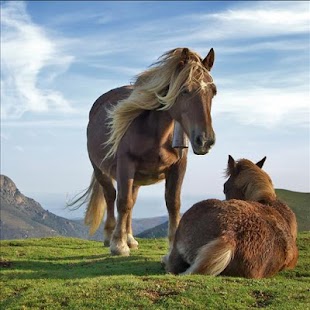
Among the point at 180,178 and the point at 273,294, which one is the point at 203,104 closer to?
the point at 180,178

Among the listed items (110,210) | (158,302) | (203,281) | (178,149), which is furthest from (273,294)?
(110,210)

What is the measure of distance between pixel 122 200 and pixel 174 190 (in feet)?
4.00

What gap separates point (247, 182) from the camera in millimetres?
11609

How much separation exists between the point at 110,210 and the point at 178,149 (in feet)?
15.9

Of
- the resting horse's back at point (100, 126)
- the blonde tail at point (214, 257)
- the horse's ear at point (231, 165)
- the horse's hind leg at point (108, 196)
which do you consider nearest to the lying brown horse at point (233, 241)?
the blonde tail at point (214, 257)

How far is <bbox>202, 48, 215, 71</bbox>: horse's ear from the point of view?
11.2 meters

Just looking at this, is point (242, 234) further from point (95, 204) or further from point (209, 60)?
point (95, 204)

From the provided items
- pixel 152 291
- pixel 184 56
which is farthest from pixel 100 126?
pixel 152 291

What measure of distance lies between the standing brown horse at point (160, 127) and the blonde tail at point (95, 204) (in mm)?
2985

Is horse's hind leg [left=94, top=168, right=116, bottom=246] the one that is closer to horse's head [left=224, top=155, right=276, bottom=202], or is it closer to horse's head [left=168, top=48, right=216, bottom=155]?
horse's head [left=224, top=155, right=276, bottom=202]

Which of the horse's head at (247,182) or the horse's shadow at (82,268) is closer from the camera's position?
the horse's head at (247,182)

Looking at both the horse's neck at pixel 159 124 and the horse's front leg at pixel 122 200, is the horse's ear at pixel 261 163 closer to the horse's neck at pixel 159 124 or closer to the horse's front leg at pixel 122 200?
the horse's neck at pixel 159 124

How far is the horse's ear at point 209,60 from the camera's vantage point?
1119 cm

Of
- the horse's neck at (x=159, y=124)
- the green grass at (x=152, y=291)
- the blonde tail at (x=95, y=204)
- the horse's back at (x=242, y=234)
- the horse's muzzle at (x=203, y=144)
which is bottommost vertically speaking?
the green grass at (x=152, y=291)
